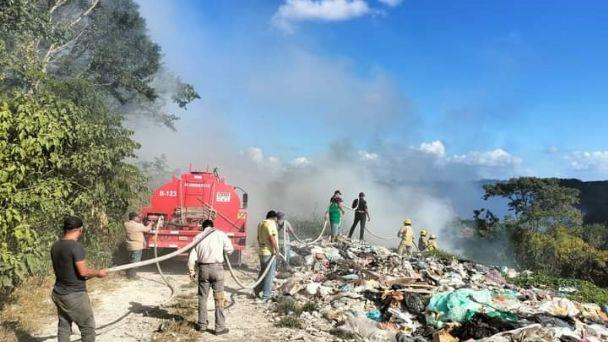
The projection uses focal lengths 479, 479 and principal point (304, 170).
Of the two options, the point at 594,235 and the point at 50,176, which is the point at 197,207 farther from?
the point at 594,235

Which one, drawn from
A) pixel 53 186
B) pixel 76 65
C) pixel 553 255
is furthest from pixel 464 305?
pixel 76 65

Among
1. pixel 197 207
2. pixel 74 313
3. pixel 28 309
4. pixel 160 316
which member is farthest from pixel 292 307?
pixel 197 207

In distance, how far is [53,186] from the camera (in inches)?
324

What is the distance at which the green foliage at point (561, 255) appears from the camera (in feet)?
69.1

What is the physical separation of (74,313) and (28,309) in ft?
9.68

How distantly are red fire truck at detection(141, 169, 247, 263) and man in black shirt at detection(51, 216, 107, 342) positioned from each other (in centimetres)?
647

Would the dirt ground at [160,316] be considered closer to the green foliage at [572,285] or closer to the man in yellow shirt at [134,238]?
the man in yellow shirt at [134,238]

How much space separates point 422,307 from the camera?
8656 millimetres

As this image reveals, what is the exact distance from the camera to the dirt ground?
7.27 m

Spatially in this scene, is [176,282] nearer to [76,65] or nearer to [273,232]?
Result: [273,232]

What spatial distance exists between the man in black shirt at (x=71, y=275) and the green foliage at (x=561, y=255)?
810 inches

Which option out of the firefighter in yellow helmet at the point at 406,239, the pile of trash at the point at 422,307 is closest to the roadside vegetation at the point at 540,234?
the firefighter in yellow helmet at the point at 406,239

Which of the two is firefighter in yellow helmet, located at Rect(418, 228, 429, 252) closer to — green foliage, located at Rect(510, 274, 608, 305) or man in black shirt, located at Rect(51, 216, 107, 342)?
green foliage, located at Rect(510, 274, 608, 305)

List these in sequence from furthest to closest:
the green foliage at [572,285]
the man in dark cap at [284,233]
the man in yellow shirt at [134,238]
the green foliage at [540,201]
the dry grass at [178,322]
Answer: the green foliage at [540,201]
the green foliage at [572,285]
the man in dark cap at [284,233]
the man in yellow shirt at [134,238]
the dry grass at [178,322]
